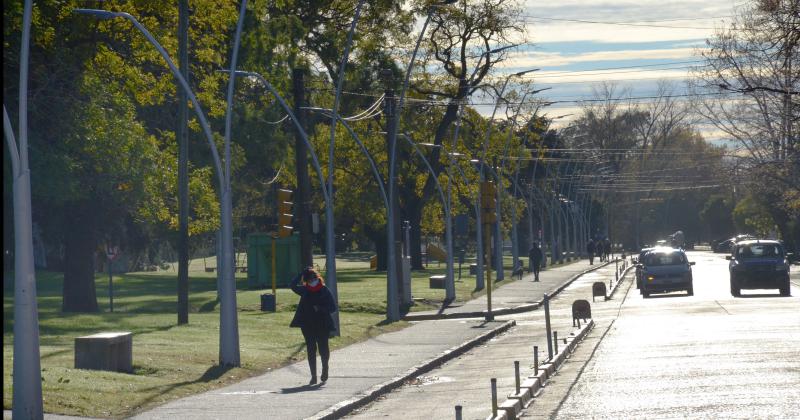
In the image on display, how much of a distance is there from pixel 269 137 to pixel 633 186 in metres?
105

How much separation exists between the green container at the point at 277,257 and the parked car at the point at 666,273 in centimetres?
1566

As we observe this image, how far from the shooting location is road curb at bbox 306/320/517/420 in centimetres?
1658

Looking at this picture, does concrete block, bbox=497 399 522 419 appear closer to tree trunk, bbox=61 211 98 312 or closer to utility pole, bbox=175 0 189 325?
utility pole, bbox=175 0 189 325

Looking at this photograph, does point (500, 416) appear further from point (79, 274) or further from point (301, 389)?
point (79, 274)

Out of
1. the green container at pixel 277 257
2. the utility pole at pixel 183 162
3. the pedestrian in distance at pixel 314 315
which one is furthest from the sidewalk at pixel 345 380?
the green container at pixel 277 257

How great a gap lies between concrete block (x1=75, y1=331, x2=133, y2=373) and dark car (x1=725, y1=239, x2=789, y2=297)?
2778 centimetres

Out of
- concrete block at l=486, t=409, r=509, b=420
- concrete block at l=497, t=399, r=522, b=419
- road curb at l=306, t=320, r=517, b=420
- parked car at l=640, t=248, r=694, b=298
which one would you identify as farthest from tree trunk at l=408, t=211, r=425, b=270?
concrete block at l=486, t=409, r=509, b=420

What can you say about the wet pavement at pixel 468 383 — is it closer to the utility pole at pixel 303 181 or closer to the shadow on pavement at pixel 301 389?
the shadow on pavement at pixel 301 389

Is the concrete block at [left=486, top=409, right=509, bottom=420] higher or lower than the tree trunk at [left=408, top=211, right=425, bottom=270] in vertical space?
lower

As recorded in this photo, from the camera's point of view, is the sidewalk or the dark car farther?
the dark car

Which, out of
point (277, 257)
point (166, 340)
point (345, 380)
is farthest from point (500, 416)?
point (277, 257)

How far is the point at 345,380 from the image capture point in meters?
21.0

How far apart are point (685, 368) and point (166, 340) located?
11617mm

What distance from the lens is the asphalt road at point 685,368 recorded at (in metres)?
15.2
